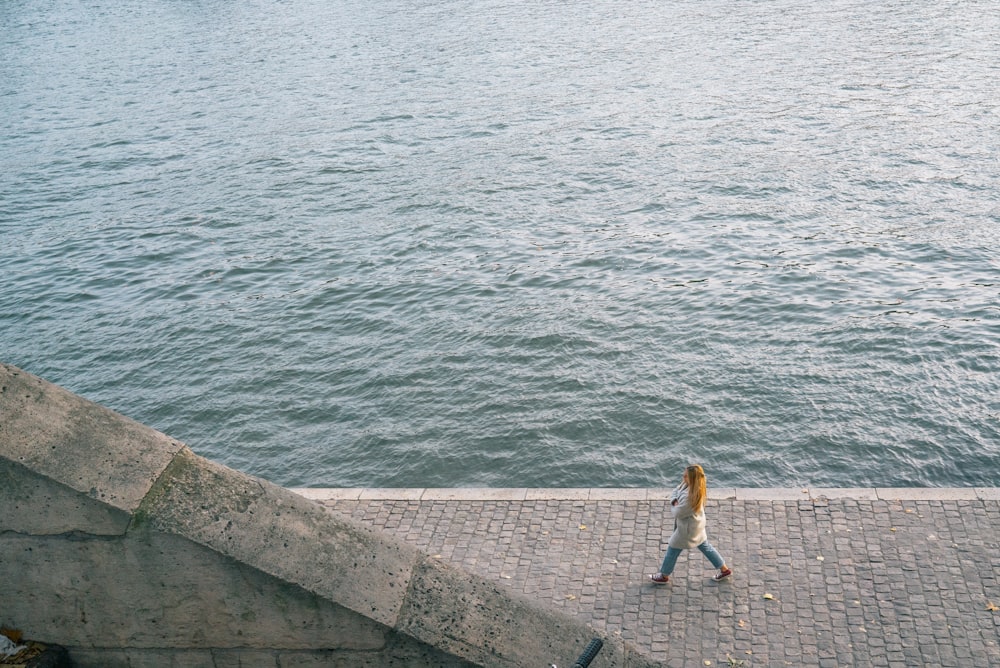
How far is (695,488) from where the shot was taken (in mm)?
10391

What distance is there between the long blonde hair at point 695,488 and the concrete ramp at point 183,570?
3879 mm

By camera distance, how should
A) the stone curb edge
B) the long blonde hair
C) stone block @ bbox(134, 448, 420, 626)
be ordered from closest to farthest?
stone block @ bbox(134, 448, 420, 626) < the long blonde hair < the stone curb edge

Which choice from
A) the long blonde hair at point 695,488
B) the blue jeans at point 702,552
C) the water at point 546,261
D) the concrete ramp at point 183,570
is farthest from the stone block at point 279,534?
the water at point 546,261

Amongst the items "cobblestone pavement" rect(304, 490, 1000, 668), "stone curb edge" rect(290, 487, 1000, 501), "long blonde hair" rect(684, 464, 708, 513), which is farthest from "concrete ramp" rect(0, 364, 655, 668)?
"stone curb edge" rect(290, 487, 1000, 501)

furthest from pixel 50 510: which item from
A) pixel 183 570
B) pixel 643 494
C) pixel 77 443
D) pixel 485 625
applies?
pixel 643 494

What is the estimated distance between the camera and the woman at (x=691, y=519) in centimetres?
1037

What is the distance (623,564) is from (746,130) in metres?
20.7

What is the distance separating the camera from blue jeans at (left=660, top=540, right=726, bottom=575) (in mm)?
10562

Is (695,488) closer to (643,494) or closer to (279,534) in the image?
(643,494)

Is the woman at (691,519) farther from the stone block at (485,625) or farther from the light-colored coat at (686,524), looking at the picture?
the stone block at (485,625)

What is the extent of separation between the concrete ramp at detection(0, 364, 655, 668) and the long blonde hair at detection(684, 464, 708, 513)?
12.7ft

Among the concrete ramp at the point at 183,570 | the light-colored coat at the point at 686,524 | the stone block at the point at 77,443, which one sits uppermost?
the stone block at the point at 77,443

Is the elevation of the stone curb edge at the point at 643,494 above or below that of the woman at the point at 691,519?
below

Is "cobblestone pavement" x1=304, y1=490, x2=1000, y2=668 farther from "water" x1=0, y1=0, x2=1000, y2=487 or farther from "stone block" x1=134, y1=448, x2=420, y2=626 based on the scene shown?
"stone block" x1=134, y1=448, x2=420, y2=626
